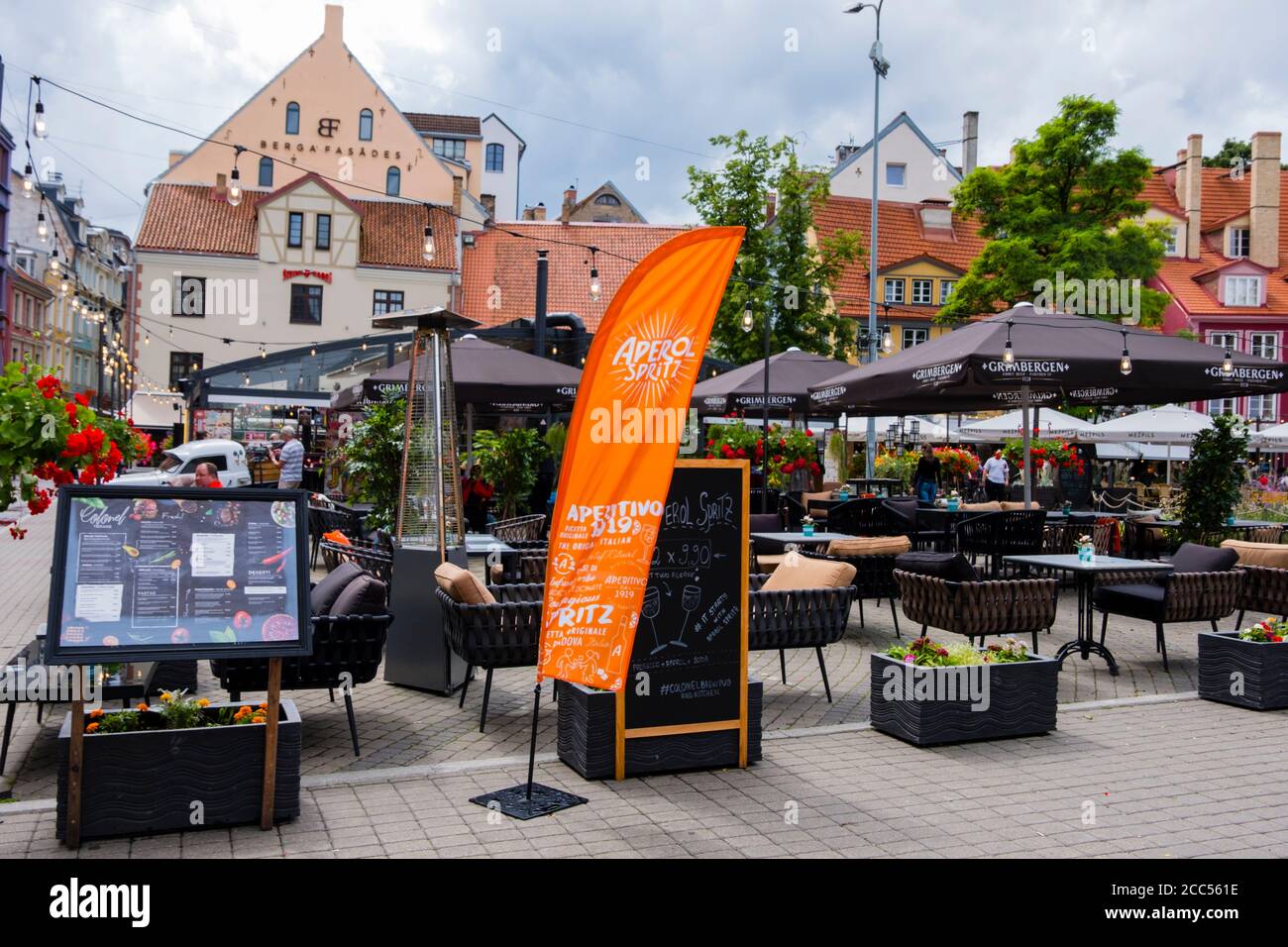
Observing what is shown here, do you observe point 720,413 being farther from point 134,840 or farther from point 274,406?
point 274,406

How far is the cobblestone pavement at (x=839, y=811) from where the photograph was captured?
4641 millimetres

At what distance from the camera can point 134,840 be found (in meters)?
4.66

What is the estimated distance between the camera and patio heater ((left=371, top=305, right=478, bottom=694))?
25.0 feet

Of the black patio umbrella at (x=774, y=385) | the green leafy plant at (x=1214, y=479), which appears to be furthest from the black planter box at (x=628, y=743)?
the black patio umbrella at (x=774, y=385)

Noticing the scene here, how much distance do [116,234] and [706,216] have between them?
246ft

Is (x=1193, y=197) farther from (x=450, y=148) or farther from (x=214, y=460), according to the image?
(x=214, y=460)

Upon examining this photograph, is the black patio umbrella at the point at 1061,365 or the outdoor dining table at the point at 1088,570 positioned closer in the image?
the outdoor dining table at the point at 1088,570

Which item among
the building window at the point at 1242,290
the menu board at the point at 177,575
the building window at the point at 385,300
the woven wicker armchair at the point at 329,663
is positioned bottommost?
the woven wicker armchair at the point at 329,663

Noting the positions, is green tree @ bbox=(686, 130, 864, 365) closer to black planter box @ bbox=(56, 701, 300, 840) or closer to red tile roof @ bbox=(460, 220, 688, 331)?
red tile roof @ bbox=(460, 220, 688, 331)

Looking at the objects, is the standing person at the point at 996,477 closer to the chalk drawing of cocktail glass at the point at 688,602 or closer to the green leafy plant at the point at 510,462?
the green leafy plant at the point at 510,462

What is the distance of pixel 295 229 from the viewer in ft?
141

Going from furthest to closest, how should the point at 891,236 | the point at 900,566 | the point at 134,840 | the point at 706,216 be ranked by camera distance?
the point at 891,236, the point at 706,216, the point at 900,566, the point at 134,840

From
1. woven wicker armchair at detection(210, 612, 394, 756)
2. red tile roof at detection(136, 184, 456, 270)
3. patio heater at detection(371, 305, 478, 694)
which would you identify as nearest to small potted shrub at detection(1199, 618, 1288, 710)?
patio heater at detection(371, 305, 478, 694)
